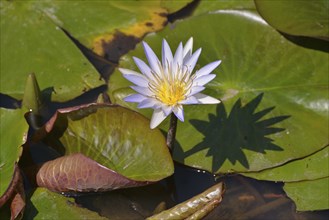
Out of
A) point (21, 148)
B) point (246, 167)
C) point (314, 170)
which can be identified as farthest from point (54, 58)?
point (314, 170)

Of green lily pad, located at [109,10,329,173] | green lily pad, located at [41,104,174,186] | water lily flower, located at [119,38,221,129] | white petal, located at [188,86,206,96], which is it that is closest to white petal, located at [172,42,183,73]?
water lily flower, located at [119,38,221,129]

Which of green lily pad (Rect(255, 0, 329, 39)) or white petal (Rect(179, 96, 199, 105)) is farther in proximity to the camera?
green lily pad (Rect(255, 0, 329, 39))

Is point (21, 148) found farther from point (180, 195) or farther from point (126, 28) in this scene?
point (126, 28)

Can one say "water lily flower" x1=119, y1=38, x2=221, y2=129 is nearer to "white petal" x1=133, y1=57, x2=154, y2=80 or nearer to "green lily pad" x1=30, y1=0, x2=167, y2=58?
"white petal" x1=133, y1=57, x2=154, y2=80

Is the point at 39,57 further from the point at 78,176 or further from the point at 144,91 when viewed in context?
the point at 144,91

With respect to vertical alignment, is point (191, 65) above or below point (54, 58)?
above

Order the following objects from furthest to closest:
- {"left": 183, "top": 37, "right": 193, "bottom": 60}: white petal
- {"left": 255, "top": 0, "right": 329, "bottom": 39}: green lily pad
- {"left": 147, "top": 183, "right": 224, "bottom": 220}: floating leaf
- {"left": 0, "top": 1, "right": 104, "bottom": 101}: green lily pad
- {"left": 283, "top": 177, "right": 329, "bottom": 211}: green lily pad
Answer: {"left": 0, "top": 1, "right": 104, "bottom": 101}: green lily pad < {"left": 255, "top": 0, "right": 329, "bottom": 39}: green lily pad < {"left": 283, "top": 177, "right": 329, "bottom": 211}: green lily pad < {"left": 183, "top": 37, "right": 193, "bottom": 60}: white petal < {"left": 147, "top": 183, "right": 224, "bottom": 220}: floating leaf

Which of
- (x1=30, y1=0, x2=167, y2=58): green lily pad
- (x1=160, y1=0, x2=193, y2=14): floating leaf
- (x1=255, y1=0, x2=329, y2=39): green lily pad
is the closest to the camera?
(x1=255, y1=0, x2=329, y2=39): green lily pad
